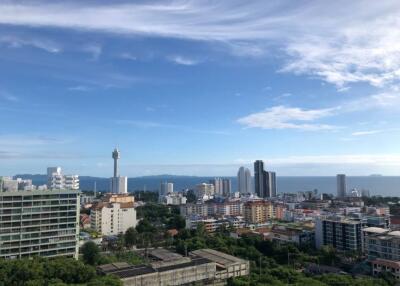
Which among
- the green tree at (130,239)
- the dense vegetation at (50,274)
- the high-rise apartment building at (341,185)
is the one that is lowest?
the green tree at (130,239)

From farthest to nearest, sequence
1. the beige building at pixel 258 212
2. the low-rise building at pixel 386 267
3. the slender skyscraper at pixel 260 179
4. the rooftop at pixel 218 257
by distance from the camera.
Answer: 1. the slender skyscraper at pixel 260 179
2. the beige building at pixel 258 212
3. the rooftop at pixel 218 257
4. the low-rise building at pixel 386 267

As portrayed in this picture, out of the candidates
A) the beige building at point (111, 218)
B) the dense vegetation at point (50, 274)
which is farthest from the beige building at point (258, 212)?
the dense vegetation at point (50, 274)

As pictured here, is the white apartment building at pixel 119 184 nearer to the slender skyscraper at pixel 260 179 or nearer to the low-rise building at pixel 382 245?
the slender skyscraper at pixel 260 179

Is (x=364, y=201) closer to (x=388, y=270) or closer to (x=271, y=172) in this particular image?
(x=271, y=172)

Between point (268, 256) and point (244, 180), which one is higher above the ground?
point (244, 180)

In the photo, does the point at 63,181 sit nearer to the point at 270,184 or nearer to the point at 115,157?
the point at 115,157

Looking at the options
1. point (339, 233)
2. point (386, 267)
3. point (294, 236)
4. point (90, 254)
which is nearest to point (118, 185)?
point (294, 236)
